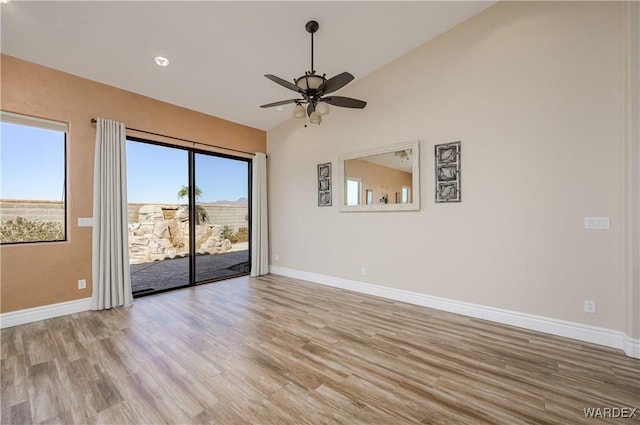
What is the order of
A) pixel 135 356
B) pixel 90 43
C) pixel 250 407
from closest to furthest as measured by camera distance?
pixel 250 407
pixel 135 356
pixel 90 43

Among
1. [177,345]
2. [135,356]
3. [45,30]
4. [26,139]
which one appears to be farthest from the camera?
[26,139]

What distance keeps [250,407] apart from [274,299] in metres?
2.29

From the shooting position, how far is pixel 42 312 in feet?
11.0

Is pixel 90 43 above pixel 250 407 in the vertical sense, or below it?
above

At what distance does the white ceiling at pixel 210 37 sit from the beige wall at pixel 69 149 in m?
0.19

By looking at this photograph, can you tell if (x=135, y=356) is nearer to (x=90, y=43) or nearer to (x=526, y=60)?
(x=90, y=43)

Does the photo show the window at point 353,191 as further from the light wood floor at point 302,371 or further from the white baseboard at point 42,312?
the white baseboard at point 42,312

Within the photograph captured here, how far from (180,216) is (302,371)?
3673 mm

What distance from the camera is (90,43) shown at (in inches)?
123

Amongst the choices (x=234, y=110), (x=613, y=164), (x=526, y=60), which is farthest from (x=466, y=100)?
(x=234, y=110)

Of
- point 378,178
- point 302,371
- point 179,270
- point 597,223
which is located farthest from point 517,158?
point 179,270

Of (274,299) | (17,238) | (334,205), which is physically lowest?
(274,299)

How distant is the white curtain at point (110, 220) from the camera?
366cm

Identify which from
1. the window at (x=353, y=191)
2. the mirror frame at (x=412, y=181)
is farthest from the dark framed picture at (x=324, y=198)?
the window at (x=353, y=191)
